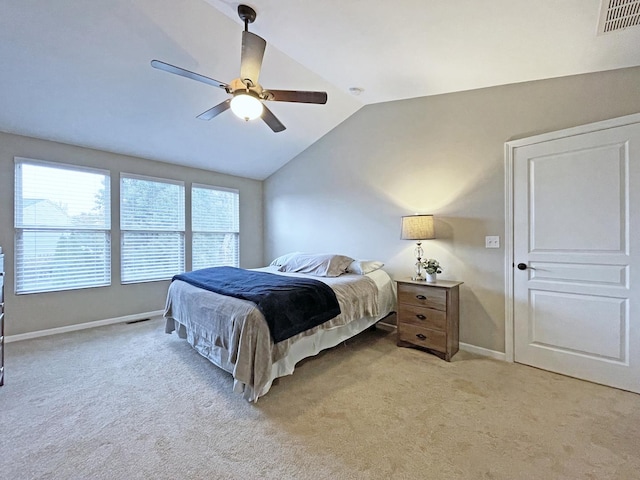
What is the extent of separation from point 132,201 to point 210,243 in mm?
1349

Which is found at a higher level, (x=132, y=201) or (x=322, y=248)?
(x=132, y=201)

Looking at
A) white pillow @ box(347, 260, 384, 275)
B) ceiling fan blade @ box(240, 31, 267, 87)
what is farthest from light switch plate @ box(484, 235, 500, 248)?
ceiling fan blade @ box(240, 31, 267, 87)

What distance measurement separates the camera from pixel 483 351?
2.99 m

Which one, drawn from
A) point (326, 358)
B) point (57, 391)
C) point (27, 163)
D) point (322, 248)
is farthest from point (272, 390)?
point (27, 163)

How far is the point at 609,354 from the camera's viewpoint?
2.32 m

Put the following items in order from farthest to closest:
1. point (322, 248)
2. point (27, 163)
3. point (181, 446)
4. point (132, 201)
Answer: point (322, 248) → point (132, 201) → point (27, 163) → point (181, 446)

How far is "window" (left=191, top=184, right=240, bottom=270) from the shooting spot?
490 cm

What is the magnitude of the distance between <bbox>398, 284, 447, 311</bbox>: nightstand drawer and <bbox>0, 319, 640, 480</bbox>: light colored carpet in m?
0.55

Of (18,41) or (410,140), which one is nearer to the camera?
(18,41)

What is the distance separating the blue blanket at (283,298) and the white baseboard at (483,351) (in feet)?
4.98

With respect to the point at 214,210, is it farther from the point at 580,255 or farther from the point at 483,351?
the point at 580,255

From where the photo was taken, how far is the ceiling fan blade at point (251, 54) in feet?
6.56

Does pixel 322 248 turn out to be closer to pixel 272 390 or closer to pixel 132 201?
pixel 272 390

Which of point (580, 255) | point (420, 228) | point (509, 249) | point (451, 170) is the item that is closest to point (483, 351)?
point (509, 249)
